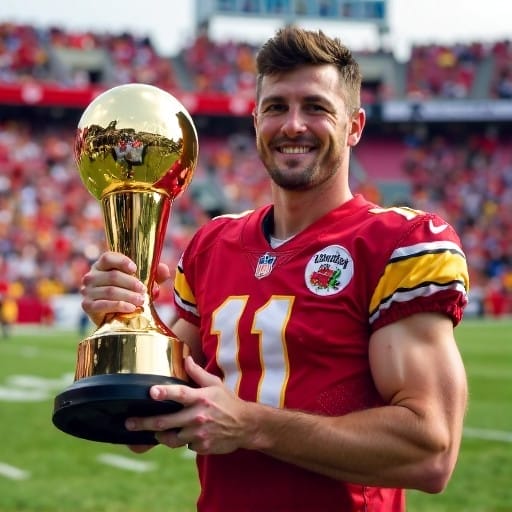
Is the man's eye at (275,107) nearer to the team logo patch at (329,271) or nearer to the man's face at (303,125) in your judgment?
the man's face at (303,125)

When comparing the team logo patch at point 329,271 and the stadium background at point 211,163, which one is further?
the stadium background at point 211,163

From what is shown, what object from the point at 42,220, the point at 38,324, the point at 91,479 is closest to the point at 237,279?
the point at 91,479

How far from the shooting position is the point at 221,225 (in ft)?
7.35

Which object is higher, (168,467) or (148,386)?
(148,386)

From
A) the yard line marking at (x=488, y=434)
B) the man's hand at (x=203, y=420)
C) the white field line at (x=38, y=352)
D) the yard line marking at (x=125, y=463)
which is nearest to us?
the man's hand at (x=203, y=420)

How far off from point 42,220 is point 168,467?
1486 cm

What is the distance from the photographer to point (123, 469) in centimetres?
601

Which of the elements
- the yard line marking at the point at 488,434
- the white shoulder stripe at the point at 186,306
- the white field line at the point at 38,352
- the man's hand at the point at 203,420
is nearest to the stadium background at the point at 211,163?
the white field line at the point at 38,352

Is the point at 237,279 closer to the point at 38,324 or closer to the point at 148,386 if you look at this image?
the point at 148,386

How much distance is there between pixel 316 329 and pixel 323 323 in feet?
0.06

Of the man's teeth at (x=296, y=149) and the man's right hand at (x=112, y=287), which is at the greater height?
the man's teeth at (x=296, y=149)

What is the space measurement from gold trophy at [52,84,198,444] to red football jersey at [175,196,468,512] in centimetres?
22

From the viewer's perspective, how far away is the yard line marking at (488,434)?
673cm

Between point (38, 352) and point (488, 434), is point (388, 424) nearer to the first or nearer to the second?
point (488, 434)
